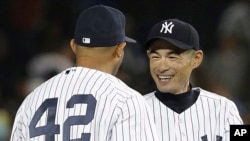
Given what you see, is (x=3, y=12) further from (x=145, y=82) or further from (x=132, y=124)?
(x=132, y=124)

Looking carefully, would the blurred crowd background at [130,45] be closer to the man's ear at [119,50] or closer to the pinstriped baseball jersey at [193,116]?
the pinstriped baseball jersey at [193,116]

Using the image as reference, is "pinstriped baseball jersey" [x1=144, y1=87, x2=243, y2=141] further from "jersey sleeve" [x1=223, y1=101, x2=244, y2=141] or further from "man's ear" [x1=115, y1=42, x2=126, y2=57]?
"man's ear" [x1=115, y1=42, x2=126, y2=57]

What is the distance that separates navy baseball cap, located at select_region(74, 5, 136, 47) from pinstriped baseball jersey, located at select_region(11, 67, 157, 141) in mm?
154

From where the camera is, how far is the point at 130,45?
8984 millimetres

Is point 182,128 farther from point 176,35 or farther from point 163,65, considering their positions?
point 176,35

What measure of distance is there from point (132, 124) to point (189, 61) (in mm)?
1235

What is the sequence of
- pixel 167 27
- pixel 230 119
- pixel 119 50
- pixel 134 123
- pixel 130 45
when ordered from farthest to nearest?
pixel 130 45
pixel 167 27
pixel 230 119
pixel 119 50
pixel 134 123

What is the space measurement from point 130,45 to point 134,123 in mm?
5664

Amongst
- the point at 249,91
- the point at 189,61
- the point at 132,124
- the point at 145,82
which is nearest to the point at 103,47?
the point at 132,124

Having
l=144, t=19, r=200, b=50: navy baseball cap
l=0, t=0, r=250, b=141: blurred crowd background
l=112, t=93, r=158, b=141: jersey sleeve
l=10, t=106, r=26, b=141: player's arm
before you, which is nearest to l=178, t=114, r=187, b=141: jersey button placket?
l=144, t=19, r=200, b=50: navy baseball cap

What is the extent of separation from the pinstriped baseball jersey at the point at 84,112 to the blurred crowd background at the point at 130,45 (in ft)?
14.3

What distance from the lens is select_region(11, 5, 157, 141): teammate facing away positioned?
11.0 feet

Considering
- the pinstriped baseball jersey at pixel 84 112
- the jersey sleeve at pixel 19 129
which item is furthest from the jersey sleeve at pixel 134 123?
the jersey sleeve at pixel 19 129

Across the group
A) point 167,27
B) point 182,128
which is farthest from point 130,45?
point 182,128
